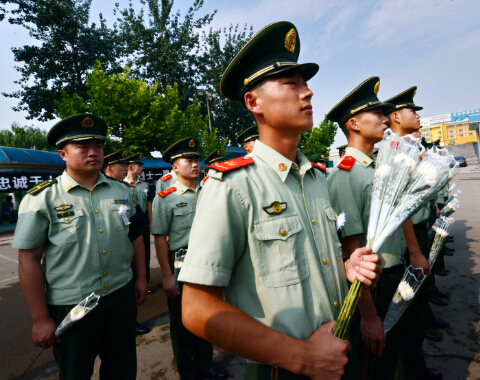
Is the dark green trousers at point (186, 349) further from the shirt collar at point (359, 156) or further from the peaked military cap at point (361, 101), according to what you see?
the peaked military cap at point (361, 101)

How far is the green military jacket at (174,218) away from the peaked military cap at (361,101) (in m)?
2.01

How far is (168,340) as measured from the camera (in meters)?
3.88

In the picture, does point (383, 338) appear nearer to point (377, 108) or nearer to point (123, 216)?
point (377, 108)

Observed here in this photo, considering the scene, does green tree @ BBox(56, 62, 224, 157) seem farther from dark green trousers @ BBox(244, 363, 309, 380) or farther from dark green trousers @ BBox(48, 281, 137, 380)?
dark green trousers @ BBox(244, 363, 309, 380)

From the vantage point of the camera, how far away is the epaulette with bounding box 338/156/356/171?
233 cm

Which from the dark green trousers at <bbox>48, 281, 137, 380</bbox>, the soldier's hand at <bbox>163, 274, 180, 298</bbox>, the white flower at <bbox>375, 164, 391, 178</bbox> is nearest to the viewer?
the white flower at <bbox>375, 164, 391, 178</bbox>

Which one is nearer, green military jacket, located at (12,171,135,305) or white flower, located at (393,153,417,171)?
white flower, located at (393,153,417,171)

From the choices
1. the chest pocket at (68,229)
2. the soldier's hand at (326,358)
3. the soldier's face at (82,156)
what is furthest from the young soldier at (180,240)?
the soldier's hand at (326,358)

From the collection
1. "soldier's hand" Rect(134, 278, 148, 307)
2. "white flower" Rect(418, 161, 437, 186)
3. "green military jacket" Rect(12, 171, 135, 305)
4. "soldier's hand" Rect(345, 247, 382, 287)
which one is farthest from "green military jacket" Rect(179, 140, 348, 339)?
"soldier's hand" Rect(134, 278, 148, 307)

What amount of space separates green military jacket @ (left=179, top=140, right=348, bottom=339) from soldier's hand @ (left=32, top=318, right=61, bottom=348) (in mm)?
1644

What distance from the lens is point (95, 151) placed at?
260 cm

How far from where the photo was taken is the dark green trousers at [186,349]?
121 inches

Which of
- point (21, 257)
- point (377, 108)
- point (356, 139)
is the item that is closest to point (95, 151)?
point (21, 257)

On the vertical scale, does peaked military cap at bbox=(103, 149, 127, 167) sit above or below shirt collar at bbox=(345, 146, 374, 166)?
above
